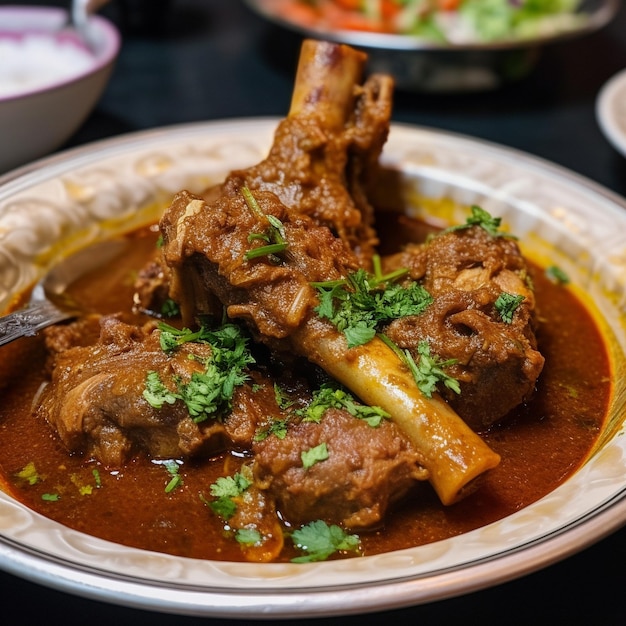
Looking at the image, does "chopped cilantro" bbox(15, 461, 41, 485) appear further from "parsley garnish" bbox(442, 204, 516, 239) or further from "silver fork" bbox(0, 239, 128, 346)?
"parsley garnish" bbox(442, 204, 516, 239)

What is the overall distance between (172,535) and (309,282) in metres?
0.89

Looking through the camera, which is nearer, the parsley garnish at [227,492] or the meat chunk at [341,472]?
the meat chunk at [341,472]

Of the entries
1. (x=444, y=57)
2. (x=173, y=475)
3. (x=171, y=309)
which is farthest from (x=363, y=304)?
(x=444, y=57)

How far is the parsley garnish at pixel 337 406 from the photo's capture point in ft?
7.45

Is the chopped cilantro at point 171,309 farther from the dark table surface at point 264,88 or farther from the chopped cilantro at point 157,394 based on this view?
the dark table surface at point 264,88

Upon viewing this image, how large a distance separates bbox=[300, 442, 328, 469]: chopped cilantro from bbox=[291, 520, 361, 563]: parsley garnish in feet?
0.62

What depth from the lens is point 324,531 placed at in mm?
2178

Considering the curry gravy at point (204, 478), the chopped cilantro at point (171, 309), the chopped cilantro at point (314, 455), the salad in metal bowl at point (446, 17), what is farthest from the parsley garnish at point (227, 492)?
the salad in metal bowl at point (446, 17)

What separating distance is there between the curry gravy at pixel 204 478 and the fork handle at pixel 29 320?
0.13 meters

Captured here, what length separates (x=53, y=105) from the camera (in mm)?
3971

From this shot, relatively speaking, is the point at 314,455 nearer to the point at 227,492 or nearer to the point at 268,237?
Result: the point at 227,492

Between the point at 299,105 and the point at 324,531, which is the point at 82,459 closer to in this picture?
the point at 324,531

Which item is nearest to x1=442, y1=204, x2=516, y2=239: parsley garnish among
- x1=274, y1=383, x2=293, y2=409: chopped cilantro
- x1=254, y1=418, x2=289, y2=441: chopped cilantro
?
x1=274, y1=383, x2=293, y2=409: chopped cilantro

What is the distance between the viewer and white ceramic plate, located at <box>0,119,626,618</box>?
179 cm
